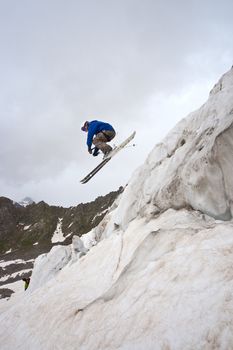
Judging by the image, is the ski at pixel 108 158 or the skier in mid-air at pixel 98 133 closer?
the skier in mid-air at pixel 98 133

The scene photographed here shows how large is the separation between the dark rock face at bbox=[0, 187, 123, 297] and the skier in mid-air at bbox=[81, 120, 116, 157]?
255 feet

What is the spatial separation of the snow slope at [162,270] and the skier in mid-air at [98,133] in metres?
3.16

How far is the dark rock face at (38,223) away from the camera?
10094cm

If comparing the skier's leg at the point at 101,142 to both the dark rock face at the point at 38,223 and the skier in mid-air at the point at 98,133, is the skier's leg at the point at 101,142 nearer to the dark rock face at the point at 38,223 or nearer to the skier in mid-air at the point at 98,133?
the skier in mid-air at the point at 98,133

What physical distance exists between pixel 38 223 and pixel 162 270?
116 meters

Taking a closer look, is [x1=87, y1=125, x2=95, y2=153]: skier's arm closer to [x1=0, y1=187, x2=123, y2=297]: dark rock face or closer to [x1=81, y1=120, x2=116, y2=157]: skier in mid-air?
[x1=81, y1=120, x2=116, y2=157]: skier in mid-air

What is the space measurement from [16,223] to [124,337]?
4886 inches

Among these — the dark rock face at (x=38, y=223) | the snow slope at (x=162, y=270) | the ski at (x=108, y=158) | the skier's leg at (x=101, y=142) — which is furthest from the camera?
the dark rock face at (x=38, y=223)

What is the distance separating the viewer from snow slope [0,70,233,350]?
252 inches

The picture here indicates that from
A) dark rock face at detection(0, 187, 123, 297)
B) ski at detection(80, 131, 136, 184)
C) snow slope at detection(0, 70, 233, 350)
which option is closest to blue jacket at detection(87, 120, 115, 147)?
ski at detection(80, 131, 136, 184)

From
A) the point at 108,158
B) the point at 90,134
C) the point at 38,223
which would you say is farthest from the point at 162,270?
the point at 38,223

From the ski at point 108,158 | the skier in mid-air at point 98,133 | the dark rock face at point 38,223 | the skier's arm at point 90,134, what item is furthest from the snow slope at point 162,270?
the dark rock face at point 38,223

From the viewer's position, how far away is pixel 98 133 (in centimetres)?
1923

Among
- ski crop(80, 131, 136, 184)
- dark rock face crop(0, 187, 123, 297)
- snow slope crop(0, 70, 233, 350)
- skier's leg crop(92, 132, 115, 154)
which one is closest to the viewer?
snow slope crop(0, 70, 233, 350)
